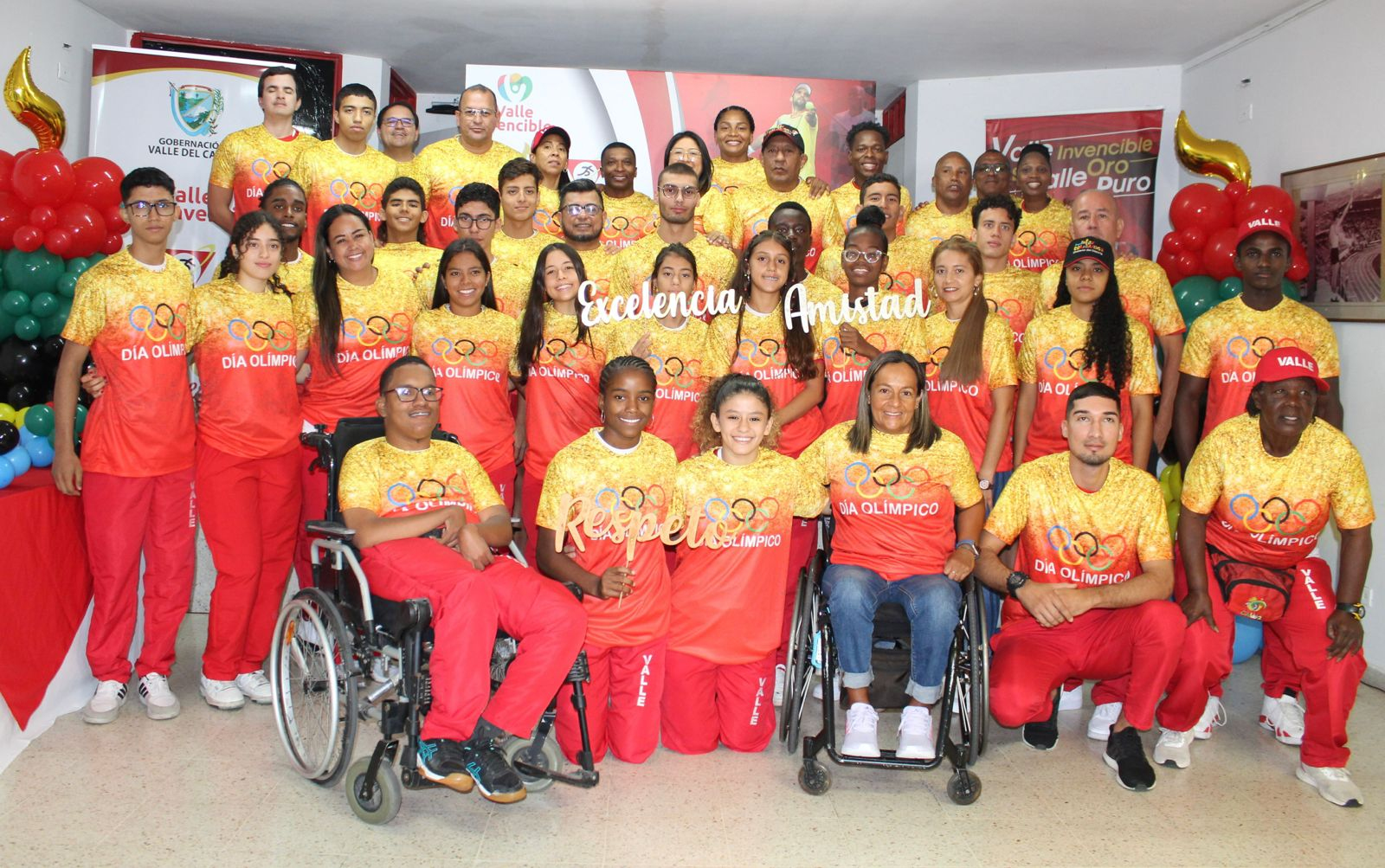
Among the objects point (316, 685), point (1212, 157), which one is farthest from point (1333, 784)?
point (1212, 157)

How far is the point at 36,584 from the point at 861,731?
2.77 m

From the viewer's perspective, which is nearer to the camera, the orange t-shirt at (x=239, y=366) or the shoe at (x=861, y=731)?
the shoe at (x=861, y=731)

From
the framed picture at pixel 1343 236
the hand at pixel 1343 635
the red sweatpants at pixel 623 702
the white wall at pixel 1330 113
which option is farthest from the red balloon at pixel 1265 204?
the red sweatpants at pixel 623 702

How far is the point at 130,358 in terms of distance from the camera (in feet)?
12.3

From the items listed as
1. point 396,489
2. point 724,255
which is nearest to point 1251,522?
point 724,255

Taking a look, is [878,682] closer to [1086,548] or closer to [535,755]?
[1086,548]

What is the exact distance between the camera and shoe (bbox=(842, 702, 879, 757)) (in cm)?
323

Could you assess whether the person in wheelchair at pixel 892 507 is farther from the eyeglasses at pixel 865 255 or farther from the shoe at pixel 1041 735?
the eyeglasses at pixel 865 255

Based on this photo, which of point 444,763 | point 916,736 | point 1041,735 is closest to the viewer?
point 444,763

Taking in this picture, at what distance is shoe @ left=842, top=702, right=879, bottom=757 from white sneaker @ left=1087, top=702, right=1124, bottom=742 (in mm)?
982

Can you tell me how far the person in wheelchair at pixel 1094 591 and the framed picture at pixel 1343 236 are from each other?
6.54 ft

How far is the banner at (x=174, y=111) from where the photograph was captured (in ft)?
20.2

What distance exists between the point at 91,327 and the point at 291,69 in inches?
90.3

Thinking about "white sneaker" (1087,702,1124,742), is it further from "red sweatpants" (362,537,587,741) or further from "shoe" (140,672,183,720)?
"shoe" (140,672,183,720)
